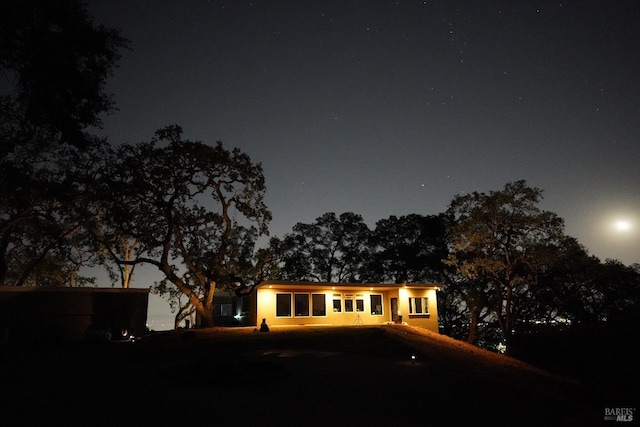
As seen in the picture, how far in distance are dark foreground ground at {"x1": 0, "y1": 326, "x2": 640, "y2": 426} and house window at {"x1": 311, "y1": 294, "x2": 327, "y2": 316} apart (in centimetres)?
1116

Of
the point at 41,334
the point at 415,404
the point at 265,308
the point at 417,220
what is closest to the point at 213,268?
the point at 265,308

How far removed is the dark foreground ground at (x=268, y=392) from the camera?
6125 millimetres

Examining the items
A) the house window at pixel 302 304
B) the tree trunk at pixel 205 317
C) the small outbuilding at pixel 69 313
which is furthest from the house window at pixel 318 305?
the small outbuilding at pixel 69 313

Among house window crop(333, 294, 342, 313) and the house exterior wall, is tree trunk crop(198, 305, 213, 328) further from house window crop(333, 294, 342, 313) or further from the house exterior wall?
the house exterior wall

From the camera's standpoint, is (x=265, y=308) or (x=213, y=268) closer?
(x=213, y=268)

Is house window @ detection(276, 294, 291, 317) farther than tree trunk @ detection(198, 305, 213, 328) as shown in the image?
Yes

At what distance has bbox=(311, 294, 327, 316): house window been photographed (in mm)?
25453

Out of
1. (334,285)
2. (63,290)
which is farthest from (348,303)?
(63,290)

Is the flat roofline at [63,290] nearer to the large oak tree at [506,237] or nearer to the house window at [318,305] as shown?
the house window at [318,305]

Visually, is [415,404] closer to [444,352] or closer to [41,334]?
[444,352]

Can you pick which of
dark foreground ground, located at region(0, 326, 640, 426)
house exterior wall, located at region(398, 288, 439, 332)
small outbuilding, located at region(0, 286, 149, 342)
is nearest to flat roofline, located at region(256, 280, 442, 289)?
house exterior wall, located at region(398, 288, 439, 332)

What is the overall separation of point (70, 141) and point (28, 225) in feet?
59.9

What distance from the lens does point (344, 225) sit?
126ft

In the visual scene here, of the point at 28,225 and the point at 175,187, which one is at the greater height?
the point at 175,187
